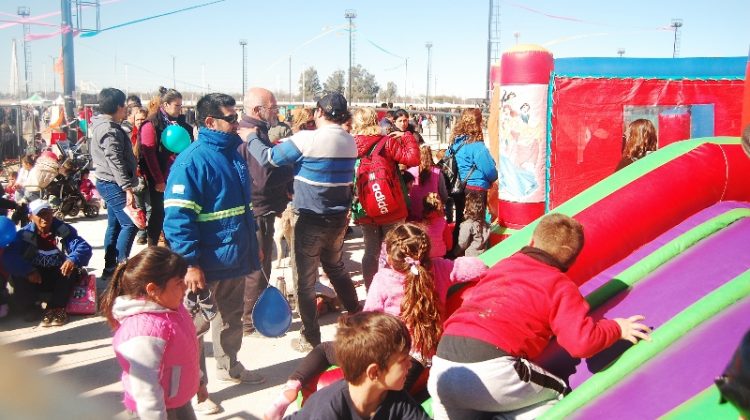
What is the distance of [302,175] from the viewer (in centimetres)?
420

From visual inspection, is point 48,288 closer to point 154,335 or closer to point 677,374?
point 154,335

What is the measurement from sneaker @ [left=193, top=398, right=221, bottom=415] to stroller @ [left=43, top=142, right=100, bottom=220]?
653 centimetres

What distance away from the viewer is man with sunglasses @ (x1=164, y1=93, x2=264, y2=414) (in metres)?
3.33

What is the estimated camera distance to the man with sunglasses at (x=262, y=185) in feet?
15.0

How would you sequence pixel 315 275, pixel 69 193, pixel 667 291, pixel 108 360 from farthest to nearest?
pixel 69 193 < pixel 108 360 < pixel 315 275 < pixel 667 291

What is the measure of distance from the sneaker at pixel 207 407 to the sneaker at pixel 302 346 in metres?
0.98

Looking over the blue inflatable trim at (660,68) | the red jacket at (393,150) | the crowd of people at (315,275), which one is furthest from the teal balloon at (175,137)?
the blue inflatable trim at (660,68)

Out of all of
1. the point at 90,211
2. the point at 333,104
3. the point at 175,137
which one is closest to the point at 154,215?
the point at 175,137

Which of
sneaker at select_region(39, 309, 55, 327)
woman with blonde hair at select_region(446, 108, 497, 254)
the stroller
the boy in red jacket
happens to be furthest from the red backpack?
the stroller

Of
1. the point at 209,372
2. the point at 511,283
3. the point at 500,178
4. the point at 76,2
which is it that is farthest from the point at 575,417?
the point at 76,2

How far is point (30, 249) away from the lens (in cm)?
521

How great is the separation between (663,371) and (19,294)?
195 inches

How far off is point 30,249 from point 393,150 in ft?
10.2

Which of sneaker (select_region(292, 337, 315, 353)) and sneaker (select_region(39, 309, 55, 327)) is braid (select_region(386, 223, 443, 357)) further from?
sneaker (select_region(39, 309, 55, 327))
